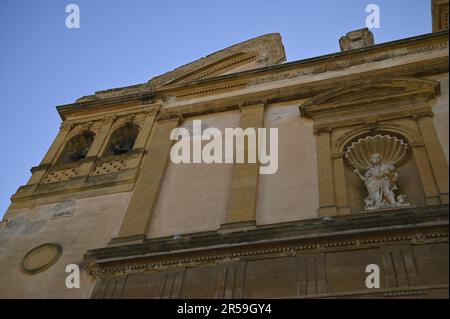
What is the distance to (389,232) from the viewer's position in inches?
339

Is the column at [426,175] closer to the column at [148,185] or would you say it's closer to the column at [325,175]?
the column at [325,175]

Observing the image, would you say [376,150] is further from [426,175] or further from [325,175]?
[426,175]

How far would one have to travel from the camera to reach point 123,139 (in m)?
15.0

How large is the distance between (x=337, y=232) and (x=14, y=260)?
646 centimetres

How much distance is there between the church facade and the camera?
8656 mm

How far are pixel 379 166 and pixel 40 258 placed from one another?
6804 millimetres

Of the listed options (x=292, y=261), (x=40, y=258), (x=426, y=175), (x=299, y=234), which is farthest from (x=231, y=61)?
(x=292, y=261)

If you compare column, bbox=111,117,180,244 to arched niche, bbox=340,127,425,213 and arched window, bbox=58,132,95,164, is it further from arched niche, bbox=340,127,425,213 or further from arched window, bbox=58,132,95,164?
arched niche, bbox=340,127,425,213

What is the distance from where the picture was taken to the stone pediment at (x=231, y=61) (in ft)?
52.5

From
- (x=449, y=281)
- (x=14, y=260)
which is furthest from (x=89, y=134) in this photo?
(x=449, y=281)

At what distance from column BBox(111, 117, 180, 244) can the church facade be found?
0.04 meters

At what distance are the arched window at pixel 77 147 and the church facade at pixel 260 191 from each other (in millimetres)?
53
